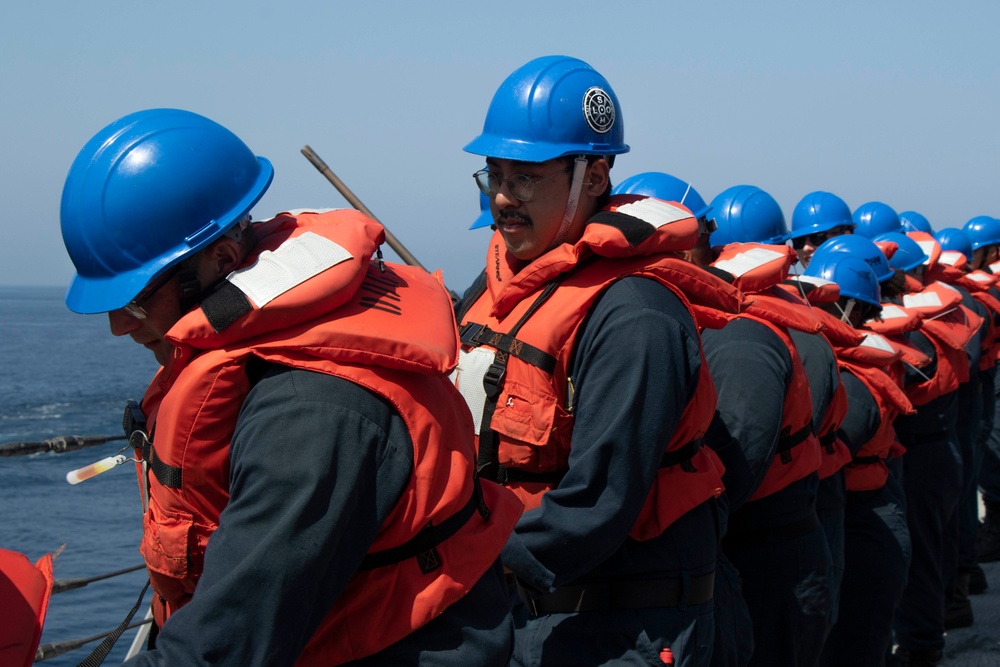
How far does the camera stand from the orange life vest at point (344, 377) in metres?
2.16

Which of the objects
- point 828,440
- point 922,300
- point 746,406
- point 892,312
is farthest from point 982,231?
point 746,406

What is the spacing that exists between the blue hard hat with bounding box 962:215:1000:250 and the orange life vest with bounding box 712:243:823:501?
9918 millimetres

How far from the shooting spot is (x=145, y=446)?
2.45m

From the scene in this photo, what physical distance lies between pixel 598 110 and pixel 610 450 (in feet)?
3.86

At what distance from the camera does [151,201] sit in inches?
90.3

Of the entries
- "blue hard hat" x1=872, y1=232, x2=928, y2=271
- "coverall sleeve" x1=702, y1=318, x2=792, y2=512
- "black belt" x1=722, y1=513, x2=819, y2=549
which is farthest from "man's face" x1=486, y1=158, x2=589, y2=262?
"blue hard hat" x1=872, y1=232, x2=928, y2=271

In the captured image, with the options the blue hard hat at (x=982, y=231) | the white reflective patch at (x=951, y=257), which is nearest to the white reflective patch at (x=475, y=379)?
the white reflective patch at (x=951, y=257)

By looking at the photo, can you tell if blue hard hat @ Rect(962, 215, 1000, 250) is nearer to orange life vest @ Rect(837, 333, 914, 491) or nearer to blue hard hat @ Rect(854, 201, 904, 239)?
blue hard hat @ Rect(854, 201, 904, 239)

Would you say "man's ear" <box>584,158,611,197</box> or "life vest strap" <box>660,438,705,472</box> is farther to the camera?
"man's ear" <box>584,158,611,197</box>

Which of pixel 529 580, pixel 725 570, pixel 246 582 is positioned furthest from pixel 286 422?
pixel 725 570

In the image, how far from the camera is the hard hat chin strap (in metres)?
3.58

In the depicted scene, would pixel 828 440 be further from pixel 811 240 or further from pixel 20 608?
pixel 20 608

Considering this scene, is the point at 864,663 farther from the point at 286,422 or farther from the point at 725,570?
the point at 286,422

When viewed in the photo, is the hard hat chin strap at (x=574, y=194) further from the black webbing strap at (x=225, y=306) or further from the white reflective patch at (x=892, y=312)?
the white reflective patch at (x=892, y=312)
